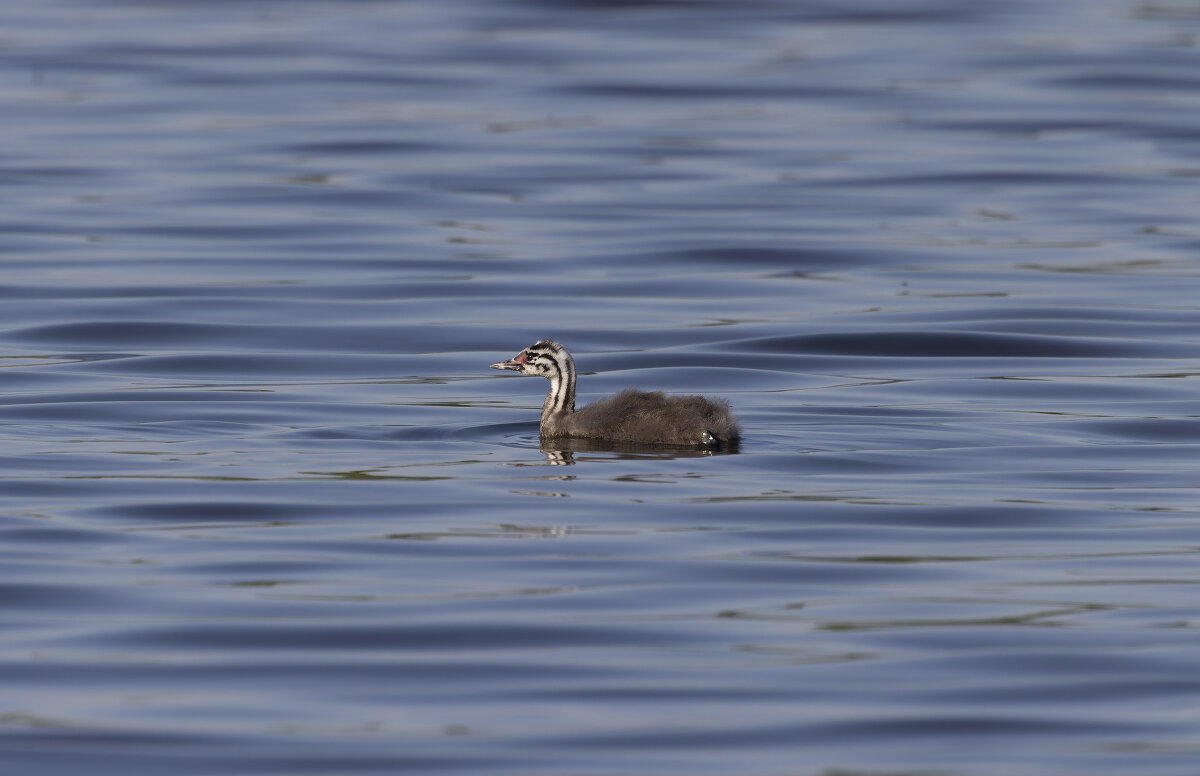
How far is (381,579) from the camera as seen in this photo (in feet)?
37.1

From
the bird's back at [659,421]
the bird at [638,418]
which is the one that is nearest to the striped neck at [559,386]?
the bird at [638,418]

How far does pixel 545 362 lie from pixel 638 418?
1280 mm

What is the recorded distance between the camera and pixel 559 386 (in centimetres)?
1588

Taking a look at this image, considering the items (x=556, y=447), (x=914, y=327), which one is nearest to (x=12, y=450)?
(x=556, y=447)

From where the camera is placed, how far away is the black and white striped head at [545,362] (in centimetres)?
1593

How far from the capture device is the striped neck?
51.5ft

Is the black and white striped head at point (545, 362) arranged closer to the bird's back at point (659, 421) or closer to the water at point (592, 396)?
the water at point (592, 396)

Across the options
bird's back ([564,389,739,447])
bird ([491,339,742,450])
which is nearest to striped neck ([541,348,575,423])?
bird ([491,339,742,450])

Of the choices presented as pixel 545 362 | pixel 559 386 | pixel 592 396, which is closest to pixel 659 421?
pixel 559 386

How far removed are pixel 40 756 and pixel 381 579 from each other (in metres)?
2.76

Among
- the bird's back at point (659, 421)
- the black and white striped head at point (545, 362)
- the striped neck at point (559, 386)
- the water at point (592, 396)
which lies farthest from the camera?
the black and white striped head at point (545, 362)

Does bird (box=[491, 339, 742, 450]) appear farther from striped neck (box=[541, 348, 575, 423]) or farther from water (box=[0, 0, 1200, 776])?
water (box=[0, 0, 1200, 776])

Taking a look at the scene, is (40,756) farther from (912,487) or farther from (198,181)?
(198,181)

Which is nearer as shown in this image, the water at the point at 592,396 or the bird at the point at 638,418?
the water at the point at 592,396
